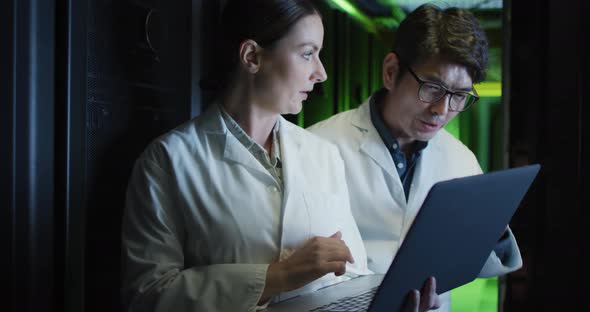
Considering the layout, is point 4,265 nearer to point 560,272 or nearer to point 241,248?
point 241,248

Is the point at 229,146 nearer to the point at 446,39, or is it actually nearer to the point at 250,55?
the point at 250,55

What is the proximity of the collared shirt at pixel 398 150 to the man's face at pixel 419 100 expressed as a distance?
0.03 meters

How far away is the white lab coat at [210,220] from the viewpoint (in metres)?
1.11

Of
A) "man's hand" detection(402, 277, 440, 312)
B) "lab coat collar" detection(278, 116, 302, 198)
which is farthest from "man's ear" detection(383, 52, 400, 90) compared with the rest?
"man's hand" detection(402, 277, 440, 312)

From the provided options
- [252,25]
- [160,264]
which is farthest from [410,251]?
[252,25]

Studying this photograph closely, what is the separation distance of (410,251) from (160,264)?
496 millimetres

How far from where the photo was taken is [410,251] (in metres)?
0.88

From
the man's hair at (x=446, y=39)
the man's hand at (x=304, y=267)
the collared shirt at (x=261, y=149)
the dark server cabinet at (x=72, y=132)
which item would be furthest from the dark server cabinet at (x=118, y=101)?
the man's hair at (x=446, y=39)

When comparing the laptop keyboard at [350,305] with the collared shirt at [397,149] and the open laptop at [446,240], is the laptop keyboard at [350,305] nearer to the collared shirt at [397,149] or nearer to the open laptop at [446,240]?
the open laptop at [446,240]

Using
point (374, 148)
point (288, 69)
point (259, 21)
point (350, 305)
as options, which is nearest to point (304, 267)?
point (350, 305)

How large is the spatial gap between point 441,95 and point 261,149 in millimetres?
544

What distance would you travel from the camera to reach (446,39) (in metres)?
1.54

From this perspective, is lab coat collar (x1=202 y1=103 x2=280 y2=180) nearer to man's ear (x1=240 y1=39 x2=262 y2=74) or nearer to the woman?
the woman

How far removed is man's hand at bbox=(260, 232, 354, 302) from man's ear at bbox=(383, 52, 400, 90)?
25.7 inches
